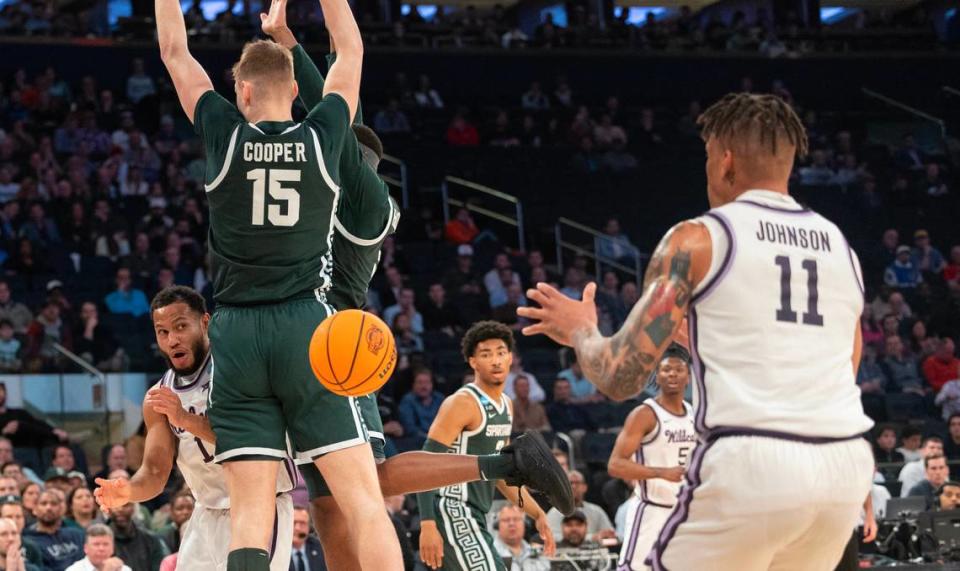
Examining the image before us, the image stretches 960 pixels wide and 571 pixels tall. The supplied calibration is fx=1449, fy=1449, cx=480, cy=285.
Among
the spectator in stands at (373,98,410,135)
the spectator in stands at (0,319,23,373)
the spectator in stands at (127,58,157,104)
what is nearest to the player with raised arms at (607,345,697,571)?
the spectator in stands at (0,319,23,373)

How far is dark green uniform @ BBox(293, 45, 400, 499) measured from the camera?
19.9 ft

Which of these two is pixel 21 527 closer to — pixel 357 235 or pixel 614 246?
pixel 357 235

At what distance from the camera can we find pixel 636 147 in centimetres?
2523

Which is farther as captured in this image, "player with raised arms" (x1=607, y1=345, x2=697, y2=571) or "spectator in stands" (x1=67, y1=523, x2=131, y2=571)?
"spectator in stands" (x1=67, y1=523, x2=131, y2=571)

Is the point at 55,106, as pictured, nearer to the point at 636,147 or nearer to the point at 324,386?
the point at 636,147

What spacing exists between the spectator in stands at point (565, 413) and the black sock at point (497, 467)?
33.7 feet

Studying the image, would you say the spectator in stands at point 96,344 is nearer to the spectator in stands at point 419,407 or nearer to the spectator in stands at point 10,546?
the spectator in stands at point 419,407

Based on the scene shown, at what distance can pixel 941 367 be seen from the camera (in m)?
19.3

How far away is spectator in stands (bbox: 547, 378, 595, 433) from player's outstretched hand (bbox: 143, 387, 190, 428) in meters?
10.8

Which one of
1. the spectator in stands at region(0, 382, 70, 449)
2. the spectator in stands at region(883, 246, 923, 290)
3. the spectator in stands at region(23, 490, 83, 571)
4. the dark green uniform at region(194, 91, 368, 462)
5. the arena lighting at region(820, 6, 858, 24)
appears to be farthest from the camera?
the arena lighting at region(820, 6, 858, 24)

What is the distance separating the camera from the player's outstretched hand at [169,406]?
19.2ft

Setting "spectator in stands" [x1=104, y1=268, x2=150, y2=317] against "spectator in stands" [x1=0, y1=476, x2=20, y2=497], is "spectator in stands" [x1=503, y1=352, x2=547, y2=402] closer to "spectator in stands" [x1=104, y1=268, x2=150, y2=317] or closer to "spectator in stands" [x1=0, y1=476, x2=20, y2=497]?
"spectator in stands" [x1=104, y1=268, x2=150, y2=317]

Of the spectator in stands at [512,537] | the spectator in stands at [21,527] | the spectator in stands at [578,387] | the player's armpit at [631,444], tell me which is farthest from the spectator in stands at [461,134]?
the player's armpit at [631,444]

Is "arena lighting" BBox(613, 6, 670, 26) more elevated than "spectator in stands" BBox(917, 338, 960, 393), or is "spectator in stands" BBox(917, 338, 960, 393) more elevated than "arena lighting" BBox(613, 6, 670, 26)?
"arena lighting" BBox(613, 6, 670, 26)
